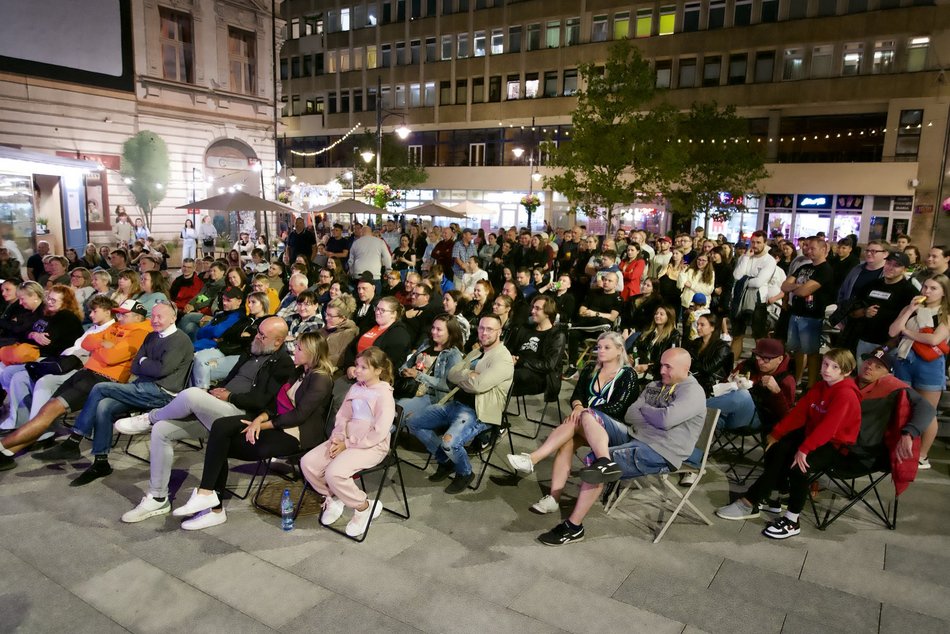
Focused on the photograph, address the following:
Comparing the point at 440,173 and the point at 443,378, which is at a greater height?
the point at 440,173

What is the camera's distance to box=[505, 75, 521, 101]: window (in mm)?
36031

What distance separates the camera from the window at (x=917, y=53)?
25.7 metres

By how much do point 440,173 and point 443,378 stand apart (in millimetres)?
→ 35142

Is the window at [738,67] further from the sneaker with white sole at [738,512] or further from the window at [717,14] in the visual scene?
the sneaker with white sole at [738,512]

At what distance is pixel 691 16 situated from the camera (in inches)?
1200

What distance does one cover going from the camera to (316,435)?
4.93 meters

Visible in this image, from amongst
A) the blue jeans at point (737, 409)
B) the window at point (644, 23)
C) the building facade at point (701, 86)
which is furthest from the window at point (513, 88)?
the blue jeans at point (737, 409)

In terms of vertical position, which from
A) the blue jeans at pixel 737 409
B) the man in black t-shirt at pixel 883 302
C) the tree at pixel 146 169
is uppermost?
the tree at pixel 146 169

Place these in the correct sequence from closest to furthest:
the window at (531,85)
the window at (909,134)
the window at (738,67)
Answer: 1. the window at (909,134)
2. the window at (738,67)
3. the window at (531,85)

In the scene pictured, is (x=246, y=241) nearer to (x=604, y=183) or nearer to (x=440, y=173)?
(x=604, y=183)

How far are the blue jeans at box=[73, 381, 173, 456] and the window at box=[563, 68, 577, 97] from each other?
105 ft

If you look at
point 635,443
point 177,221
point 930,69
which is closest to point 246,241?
point 177,221

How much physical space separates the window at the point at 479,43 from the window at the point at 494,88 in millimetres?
1568

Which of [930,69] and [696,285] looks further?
[930,69]
